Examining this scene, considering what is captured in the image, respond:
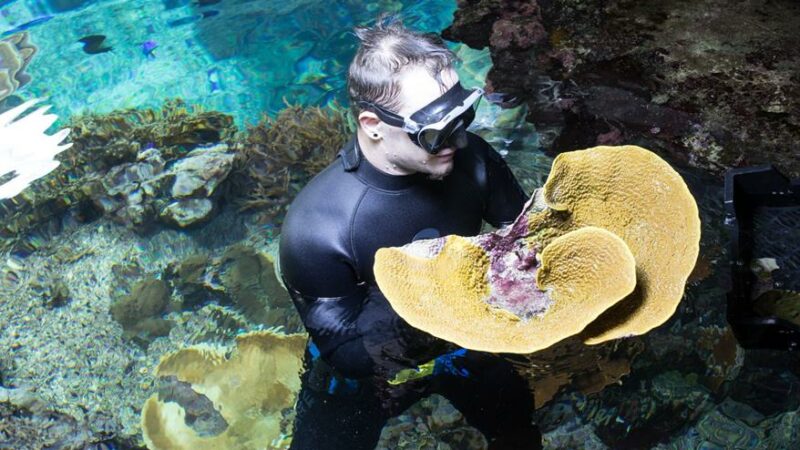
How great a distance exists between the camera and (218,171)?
542 centimetres

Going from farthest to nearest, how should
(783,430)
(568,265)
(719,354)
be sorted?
(719,354) < (783,430) < (568,265)

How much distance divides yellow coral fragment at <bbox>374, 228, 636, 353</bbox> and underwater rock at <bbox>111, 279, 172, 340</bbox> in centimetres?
327

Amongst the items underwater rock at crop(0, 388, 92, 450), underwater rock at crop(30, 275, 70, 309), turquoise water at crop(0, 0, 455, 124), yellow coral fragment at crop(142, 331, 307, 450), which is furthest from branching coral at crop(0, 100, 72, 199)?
yellow coral fragment at crop(142, 331, 307, 450)

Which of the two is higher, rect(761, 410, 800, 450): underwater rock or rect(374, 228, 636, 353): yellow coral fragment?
rect(374, 228, 636, 353): yellow coral fragment

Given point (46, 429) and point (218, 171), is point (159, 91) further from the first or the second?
point (46, 429)

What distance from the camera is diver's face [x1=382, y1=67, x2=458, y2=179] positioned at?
221 centimetres

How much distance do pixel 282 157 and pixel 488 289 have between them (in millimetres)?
3961

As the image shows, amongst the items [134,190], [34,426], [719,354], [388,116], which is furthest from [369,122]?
[134,190]

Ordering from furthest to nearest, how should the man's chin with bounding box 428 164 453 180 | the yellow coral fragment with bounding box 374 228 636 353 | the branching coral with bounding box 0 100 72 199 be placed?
the branching coral with bounding box 0 100 72 199 → the man's chin with bounding box 428 164 453 180 → the yellow coral fragment with bounding box 374 228 636 353

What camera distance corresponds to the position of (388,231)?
255 cm

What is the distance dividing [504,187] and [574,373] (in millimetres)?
988

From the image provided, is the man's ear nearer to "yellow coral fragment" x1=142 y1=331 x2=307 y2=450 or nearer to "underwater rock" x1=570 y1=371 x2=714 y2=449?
"underwater rock" x1=570 y1=371 x2=714 y2=449

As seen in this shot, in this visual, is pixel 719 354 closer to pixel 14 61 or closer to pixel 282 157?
pixel 282 157

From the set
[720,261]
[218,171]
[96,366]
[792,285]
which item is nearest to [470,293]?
[792,285]
